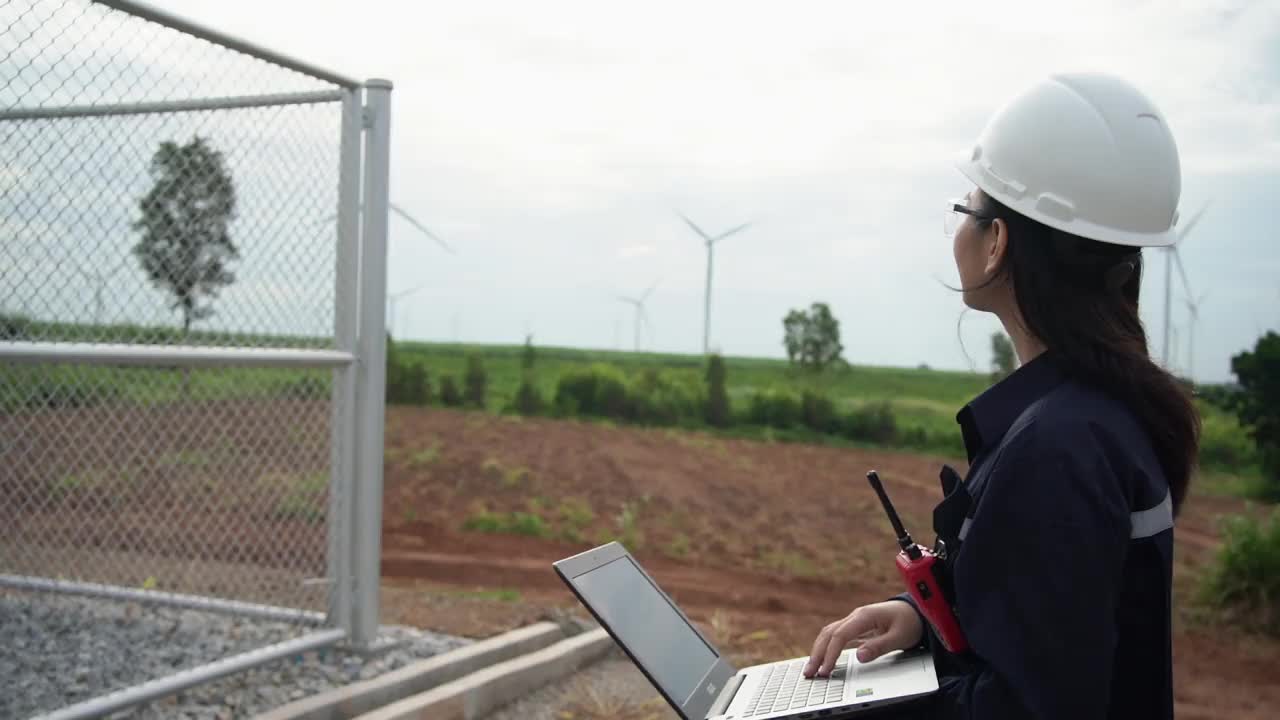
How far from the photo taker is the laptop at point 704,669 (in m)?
1.80

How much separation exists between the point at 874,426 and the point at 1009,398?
17.8 m

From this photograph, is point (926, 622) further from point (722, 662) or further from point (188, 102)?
point (188, 102)

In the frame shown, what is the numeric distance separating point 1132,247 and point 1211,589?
641 centimetres

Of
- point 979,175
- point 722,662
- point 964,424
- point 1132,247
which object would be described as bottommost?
point 722,662

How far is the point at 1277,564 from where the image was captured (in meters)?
7.02

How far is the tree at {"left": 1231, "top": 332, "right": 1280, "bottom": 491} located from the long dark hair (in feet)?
26.1

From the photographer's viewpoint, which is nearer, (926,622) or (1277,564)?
(926,622)

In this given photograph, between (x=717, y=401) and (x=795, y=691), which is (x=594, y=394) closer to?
(x=717, y=401)

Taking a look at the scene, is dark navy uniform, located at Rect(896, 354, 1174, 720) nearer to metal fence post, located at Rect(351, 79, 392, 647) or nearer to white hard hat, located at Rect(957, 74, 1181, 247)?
white hard hat, located at Rect(957, 74, 1181, 247)

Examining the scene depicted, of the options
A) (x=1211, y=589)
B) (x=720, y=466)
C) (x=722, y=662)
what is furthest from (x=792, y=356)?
(x=722, y=662)

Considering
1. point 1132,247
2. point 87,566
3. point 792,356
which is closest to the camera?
point 1132,247

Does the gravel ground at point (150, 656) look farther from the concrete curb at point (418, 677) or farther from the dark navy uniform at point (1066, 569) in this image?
the dark navy uniform at point (1066, 569)

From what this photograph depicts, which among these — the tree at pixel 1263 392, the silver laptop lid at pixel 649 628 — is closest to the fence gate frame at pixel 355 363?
the silver laptop lid at pixel 649 628

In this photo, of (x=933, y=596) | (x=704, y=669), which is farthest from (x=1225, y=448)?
(x=933, y=596)
